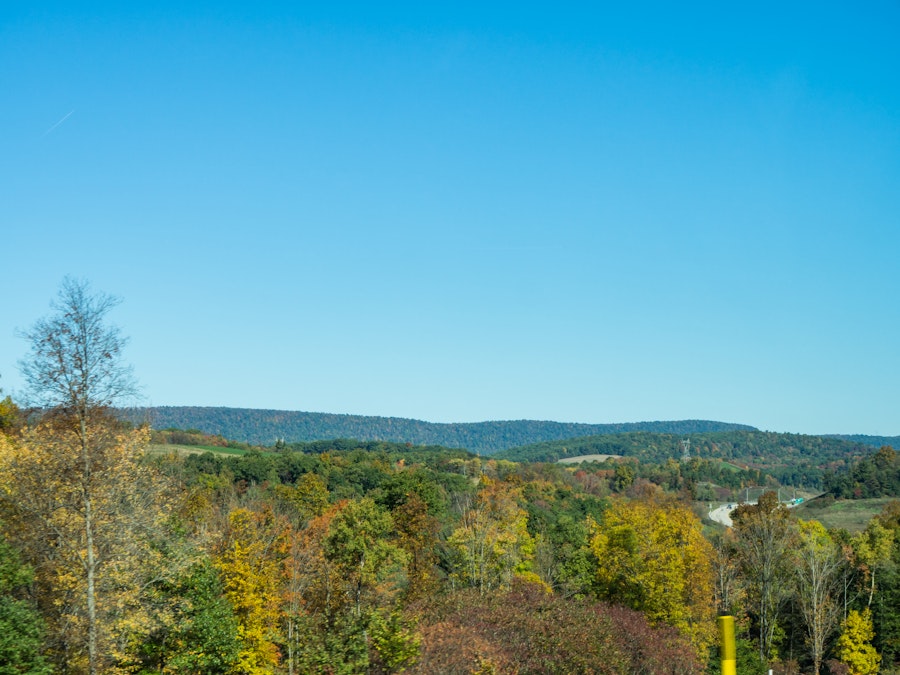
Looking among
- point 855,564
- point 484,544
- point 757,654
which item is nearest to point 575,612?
point 484,544

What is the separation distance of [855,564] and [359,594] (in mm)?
49155

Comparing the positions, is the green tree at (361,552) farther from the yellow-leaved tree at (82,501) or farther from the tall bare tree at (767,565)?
the tall bare tree at (767,565)

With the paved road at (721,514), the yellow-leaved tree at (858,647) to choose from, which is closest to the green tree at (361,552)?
the yellow-leaved tree at (858,647)

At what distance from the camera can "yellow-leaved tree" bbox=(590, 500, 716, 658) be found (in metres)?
49.0

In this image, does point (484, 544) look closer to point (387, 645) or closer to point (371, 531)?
point (371, 531)

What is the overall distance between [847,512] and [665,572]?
Result: 103009 mm

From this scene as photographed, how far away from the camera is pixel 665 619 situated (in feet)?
161

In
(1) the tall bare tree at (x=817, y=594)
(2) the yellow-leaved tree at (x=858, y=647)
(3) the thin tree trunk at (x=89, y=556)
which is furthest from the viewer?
(1) the tall bare tree at (x=817, y=594)

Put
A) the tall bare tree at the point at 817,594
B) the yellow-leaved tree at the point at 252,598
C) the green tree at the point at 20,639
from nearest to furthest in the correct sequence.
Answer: the green tree at the point at 20,639, the yellow-leaved tree at the point at 252,598, the tall bare tree at the point at 817,594

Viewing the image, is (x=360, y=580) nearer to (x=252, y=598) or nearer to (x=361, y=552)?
(x=361, y=552)

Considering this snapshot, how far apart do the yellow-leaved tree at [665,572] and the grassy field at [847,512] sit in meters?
76.1

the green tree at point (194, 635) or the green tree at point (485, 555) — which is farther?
the green tree at point (485, 555)

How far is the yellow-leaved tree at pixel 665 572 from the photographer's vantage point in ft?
161

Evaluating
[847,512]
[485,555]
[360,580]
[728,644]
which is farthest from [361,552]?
[847,512]
